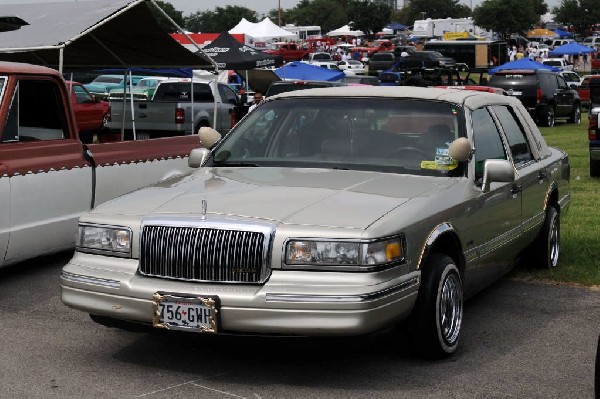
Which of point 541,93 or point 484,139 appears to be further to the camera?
point 541,93

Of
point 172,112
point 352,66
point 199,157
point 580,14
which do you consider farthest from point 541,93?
point 580,14

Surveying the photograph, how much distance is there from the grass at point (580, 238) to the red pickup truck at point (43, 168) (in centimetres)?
374

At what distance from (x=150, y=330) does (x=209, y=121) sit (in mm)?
18358

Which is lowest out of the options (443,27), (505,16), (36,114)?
(36,114)

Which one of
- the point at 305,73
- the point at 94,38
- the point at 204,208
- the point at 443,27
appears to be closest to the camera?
the point at 204,208

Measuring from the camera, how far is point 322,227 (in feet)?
18.1

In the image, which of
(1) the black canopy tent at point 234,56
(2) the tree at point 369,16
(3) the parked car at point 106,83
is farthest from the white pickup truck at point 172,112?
(2) the tree at point 369,16

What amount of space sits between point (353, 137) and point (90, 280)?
2099mm

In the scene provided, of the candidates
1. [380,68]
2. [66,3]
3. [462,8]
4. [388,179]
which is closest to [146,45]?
[66,3]

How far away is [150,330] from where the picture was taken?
573 centimetres

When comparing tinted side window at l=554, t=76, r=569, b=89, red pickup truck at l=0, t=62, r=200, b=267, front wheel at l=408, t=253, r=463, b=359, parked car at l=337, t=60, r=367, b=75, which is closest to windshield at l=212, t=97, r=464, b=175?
front wheel at l=408, t=253, r=463, b=359

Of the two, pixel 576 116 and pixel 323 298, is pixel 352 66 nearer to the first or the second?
pixel 576 116

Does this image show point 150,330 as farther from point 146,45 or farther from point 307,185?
point 146,45

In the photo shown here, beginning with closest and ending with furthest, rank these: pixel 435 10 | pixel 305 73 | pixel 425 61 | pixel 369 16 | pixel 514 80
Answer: pixel 514 80, pixel 305 73, pixel 425 61, pixel 369 16, pixel 435 10
